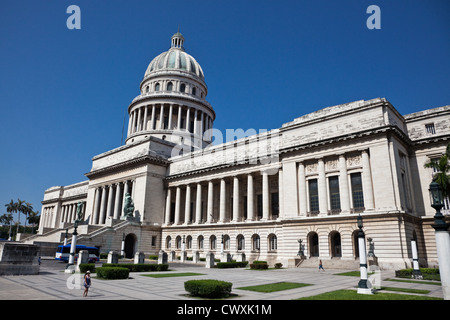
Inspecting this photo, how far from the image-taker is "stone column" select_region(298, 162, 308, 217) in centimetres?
3928

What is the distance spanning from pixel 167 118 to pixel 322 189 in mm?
49572

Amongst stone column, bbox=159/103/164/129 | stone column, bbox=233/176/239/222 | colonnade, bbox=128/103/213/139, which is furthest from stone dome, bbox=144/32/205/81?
stone column, bbox=233/176/239/222

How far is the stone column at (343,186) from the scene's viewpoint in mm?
35906

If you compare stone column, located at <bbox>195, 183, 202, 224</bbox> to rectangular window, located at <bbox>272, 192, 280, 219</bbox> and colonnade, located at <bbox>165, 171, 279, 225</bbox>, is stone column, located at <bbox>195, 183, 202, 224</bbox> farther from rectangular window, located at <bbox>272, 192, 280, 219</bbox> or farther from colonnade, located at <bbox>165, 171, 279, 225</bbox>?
rectangular window, located at <bbox>272, 192, 280, 219</bbox>

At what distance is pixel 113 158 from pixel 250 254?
37519 mm

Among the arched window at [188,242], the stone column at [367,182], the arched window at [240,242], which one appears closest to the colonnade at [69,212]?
the arched window at [188,242]

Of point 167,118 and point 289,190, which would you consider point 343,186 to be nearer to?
point 289,190

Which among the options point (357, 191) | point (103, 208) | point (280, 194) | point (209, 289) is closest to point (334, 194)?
point (357, 191)

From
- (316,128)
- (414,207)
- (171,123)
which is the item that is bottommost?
(414,207)

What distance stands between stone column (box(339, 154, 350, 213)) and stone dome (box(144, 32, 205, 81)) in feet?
183

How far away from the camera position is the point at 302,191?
4009cm
